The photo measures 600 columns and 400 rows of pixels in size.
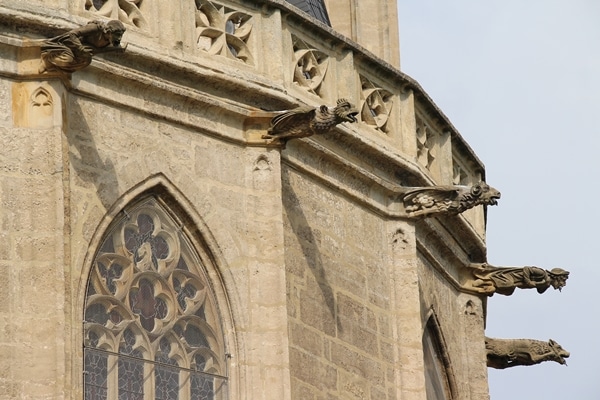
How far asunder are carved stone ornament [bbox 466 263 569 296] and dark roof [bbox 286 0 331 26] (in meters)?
2.42

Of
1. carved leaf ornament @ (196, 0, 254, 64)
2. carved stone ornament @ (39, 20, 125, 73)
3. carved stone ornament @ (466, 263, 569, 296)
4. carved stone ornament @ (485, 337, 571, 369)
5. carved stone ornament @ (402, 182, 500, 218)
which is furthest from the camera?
carved stone ornament @ (485, 337, 571, 369)

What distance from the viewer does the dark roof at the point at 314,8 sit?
20.8 m

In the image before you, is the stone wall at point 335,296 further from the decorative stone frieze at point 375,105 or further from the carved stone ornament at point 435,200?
the decorative stone frieze at point 375,105

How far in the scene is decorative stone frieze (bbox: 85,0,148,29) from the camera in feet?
54.9

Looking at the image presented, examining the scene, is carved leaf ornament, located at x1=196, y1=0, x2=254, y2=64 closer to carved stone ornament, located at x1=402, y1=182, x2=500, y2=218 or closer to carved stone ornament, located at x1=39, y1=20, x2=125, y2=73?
carved stone ornament, located at x1=39, y1=20, x2=125, y2=73

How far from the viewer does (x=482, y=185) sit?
18438 mm

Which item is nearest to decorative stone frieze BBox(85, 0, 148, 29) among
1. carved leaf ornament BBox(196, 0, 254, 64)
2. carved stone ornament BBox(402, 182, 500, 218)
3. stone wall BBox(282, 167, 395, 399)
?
carved leaf ornament BBox(196, 0, 254, 64)

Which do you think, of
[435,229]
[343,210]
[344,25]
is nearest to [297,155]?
[343,210]

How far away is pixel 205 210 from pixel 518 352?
15.6 feet

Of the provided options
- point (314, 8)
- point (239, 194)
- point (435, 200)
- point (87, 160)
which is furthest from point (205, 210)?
point (314, 8)

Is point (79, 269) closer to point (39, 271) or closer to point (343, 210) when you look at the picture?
point (39, 271)

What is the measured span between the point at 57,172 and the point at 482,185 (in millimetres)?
3746

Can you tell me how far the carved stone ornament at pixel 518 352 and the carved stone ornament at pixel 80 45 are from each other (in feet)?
19.4

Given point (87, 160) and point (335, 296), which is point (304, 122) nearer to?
point (335, 296)
